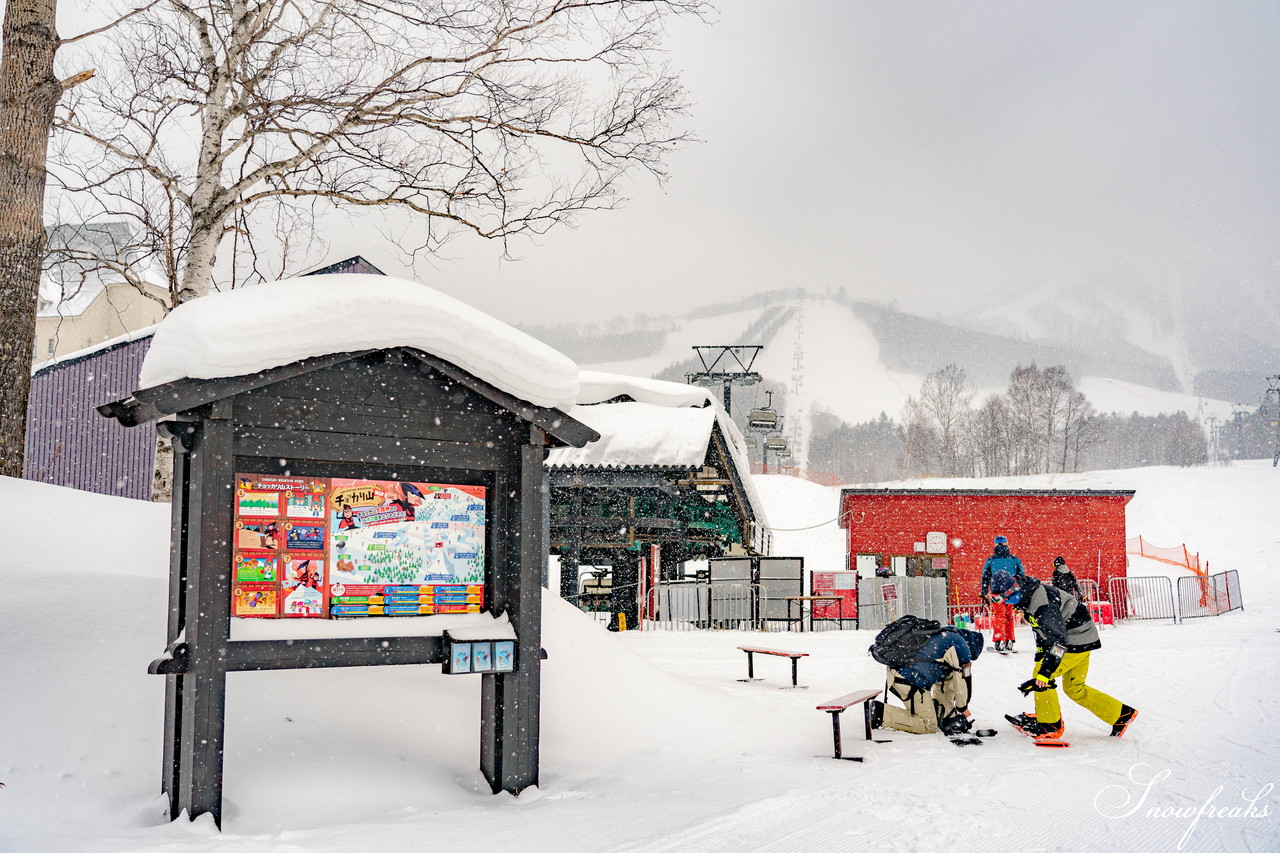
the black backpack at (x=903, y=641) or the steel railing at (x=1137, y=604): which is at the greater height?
the black backpack at (x=903, y=641)

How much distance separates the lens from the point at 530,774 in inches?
252

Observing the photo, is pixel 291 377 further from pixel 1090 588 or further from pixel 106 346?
pixel 1090 588

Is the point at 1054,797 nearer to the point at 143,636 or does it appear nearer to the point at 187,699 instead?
the point at 187,699

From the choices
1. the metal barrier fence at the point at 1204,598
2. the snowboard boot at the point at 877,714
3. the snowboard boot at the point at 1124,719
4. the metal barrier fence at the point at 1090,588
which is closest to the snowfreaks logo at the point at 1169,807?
the snowboard boot at the point at 1124,719

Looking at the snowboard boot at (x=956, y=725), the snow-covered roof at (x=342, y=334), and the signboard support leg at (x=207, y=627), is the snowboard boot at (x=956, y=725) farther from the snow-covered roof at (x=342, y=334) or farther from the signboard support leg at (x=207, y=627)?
the signboard support leg at (x=207, y=627)

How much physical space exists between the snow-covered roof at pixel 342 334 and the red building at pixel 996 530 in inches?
962

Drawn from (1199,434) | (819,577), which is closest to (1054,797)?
(819,577)

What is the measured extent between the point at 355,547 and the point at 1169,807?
575 centimetres

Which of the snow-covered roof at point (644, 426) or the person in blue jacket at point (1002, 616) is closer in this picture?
the person in blue jacket at point (1002, 616)

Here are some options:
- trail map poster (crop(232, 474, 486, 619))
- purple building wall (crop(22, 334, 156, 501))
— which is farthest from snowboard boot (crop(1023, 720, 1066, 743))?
purple building wall (crop(22, 334, 156, 501))

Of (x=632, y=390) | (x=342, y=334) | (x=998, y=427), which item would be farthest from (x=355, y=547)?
(x=998, y=427)

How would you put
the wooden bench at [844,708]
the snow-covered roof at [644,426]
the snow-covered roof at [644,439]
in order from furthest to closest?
the snow-covered roof at [644,426]
the snow-covered roof at [644,439]
the wooden bench at [844,708]

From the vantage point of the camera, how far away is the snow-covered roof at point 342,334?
545cm

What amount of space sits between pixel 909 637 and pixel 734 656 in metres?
7.61
